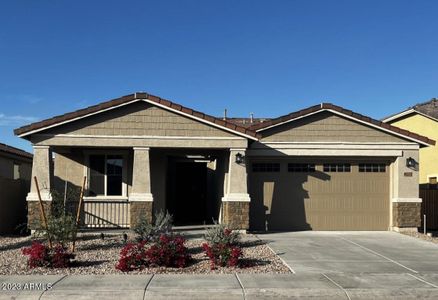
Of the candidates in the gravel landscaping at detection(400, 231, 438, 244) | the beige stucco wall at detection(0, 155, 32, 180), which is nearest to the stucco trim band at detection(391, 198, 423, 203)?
the gravel landscaping at detection(400, 231, 438, 244)

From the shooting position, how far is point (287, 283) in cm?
912

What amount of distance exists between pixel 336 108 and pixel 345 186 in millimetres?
2592

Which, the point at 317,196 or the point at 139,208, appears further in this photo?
the point at 317,196

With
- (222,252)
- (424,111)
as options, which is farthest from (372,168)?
(424,111)

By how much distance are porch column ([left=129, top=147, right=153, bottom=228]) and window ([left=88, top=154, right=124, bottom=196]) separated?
6.60 ft

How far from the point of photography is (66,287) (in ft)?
28.7

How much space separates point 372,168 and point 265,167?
3.61 meters

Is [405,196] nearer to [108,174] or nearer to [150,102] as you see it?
[150,102]

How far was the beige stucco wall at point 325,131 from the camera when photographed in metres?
17.0

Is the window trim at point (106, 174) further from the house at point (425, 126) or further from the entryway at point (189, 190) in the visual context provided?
the house at point (425, 126)

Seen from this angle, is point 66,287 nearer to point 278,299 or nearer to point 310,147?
point 278,299

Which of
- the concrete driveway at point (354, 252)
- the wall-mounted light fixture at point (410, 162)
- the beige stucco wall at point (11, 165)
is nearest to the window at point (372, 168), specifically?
the wall-mounted light fixture at point (410, 162)

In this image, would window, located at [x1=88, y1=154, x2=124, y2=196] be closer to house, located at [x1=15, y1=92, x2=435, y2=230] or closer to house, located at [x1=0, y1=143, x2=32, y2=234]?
house, located at [x1=15, y1=92, x2=435, y2=230]

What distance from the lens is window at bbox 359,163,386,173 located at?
56.8ft
